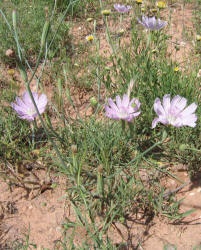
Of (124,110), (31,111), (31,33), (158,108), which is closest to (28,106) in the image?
(31,111)

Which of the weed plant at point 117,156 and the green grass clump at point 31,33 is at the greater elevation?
the green grass clump at point 31,33

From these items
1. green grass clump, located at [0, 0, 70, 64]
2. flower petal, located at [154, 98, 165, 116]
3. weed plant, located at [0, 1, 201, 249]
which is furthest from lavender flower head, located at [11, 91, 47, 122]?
green grass clump, located at [0, 0, 70, 64]

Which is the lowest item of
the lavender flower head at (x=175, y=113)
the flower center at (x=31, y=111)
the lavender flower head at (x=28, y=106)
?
the flower center at (x=31, y=111)

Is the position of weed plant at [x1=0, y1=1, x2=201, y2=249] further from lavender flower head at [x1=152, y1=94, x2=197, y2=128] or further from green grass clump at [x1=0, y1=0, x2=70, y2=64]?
green grass clump at [x1=0, y1=0, x2=70, y2=64]

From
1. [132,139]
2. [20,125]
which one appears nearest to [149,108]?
[132,139]

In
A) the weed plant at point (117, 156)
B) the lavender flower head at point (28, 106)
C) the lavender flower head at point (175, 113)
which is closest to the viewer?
the lavender flower head at point (175, 113)

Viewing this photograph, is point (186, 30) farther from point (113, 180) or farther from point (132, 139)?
point (113, 180)

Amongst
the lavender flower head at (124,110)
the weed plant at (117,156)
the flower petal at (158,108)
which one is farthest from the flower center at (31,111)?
the flower petal at (158,108)

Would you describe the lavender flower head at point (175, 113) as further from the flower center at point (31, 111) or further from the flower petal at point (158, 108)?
the flower center at point (31, 111)
